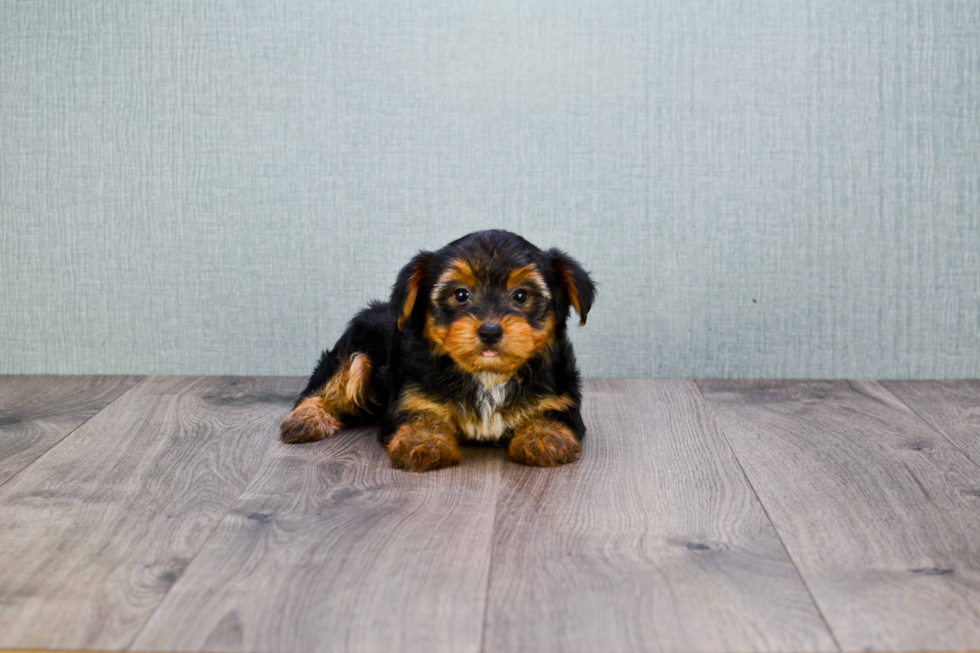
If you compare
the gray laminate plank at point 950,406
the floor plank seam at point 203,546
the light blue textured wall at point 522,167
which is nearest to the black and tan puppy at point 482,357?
the floor plank seam at point 203,546

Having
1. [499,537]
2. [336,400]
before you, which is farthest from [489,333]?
[336,400]

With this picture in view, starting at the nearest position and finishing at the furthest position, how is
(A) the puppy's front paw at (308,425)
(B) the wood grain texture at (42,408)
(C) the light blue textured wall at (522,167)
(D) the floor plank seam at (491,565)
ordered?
(D) the floor plank seam at (491,565) → (B) the wood grain texture at (42,408) → (A) the puppy's front paw at (308,425) → (C) the light blue textured wall at (522,167)

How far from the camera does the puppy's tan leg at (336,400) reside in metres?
2.93

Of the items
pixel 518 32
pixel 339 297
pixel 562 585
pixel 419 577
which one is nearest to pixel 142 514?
pixel 419 577

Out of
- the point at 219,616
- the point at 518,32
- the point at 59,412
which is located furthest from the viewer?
the point at 518,32

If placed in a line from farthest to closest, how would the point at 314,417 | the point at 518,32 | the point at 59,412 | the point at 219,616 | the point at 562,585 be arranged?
1. the point at 518,32
2. the point at 59,412
3. the point at 314,417
4. the point at 562,585
5. the point at 219,616

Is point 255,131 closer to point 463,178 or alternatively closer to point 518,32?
point 463,178

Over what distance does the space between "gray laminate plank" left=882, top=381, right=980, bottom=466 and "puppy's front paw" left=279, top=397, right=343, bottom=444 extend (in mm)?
1890

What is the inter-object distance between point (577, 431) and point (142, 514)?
119 cm

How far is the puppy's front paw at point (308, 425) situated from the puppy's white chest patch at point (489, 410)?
0.50 meters

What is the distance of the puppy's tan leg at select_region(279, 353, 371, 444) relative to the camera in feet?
9.62

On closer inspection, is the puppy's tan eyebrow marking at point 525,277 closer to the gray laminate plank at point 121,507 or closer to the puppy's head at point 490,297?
the puppy's head at point 490,297

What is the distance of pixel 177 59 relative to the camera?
3627 millimetres

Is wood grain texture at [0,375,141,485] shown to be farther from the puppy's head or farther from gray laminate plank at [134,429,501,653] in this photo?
the puppy's head
